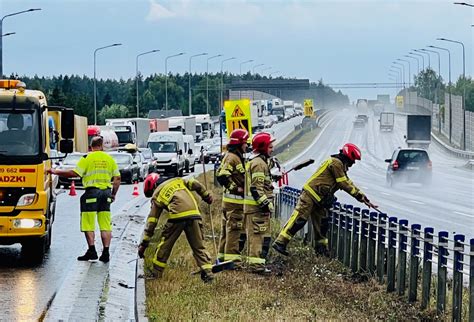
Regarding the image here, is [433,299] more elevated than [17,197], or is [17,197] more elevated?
[17,197]

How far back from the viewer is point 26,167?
14930 millimetres

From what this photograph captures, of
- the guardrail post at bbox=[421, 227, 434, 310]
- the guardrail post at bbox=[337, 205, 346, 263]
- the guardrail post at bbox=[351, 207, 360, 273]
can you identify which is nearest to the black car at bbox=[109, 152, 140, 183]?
the guardrail post at bbox=[337, 205, 346, 263]

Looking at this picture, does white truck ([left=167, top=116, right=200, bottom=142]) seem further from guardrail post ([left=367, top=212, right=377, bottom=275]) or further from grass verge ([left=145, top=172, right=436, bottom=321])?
guardrail post ([left=367, top=212, right=377, bottom=275])

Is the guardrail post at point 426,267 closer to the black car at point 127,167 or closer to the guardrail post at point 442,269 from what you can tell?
the guardrail post at point 442,269

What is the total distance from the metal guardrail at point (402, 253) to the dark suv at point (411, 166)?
27.3 metres

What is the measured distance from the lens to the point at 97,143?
15.4 metres

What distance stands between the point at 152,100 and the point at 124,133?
93937 millimetres

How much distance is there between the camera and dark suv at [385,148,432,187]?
43906mm

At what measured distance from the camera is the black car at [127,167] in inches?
1711

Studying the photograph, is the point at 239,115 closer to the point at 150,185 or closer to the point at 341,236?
the point at 341,236

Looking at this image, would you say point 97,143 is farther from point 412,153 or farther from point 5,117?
point 412,153

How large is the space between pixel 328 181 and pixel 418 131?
61386 millimetres

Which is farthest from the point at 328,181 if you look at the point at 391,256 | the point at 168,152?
the point at 168,152

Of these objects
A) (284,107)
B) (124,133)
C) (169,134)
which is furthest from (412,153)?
(284,107)
